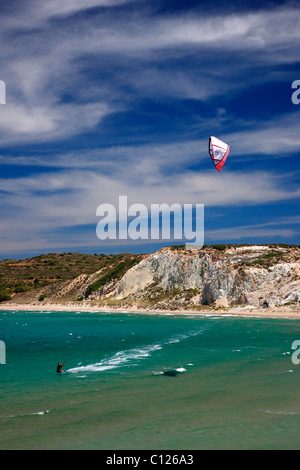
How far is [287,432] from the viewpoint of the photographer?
1175 cm

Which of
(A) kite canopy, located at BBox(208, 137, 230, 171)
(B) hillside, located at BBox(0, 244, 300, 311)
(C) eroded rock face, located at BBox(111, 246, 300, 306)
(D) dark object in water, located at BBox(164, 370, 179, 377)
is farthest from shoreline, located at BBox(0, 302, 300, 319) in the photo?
(D) dark object in water, located at BBox(164, 370, 179, 377)

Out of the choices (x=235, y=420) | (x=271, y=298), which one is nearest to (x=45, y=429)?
(x=235, y=420)

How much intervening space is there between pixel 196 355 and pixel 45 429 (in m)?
15.4

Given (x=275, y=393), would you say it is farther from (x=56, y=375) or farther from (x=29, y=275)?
(x=29, y=275)

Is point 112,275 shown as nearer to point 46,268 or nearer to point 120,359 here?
point 46,268

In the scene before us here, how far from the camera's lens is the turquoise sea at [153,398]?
1149cm

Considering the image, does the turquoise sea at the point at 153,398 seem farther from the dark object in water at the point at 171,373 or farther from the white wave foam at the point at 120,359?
the dark object in water at the point at 171,373

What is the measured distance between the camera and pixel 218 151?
24953 millimetres

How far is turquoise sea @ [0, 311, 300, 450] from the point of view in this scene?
1149 centimetres

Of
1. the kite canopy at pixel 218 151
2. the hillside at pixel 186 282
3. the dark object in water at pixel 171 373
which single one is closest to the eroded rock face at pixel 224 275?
the hillside at pixel 186 282

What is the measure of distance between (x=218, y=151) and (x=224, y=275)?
42.8 meters

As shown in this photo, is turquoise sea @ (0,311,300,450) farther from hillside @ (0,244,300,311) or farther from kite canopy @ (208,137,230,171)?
hillside @ (0,244,300,311)

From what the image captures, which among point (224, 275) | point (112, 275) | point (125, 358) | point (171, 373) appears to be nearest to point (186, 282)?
point (224, 275)

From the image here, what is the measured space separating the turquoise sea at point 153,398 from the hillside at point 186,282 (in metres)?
31.0
